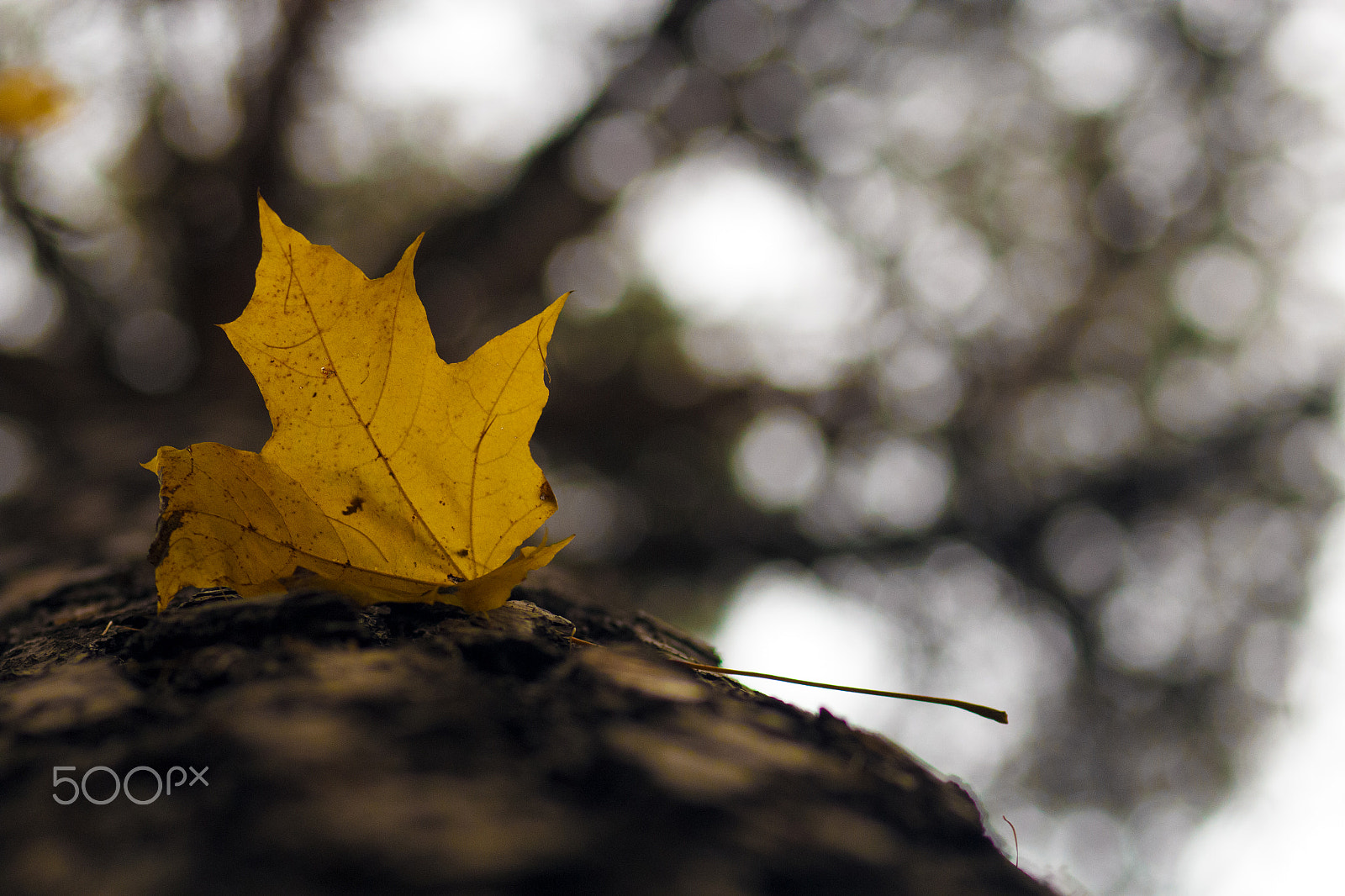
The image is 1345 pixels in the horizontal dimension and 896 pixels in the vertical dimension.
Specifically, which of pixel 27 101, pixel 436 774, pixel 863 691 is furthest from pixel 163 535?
pixel 27 101

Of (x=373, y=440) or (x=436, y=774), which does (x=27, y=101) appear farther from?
(x=436, y=774)

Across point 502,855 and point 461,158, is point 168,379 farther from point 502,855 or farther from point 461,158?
point 502,855

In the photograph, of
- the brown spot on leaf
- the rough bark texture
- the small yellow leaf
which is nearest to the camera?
the rough bark texture

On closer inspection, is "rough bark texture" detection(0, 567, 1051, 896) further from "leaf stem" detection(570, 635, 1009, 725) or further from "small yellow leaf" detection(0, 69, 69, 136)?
"small yellow leaf" detection(0, 69, 69, 136)

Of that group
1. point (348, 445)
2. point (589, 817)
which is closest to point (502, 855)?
point (589, 817)

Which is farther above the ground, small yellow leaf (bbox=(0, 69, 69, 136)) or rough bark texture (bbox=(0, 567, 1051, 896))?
small yellow leaf (bbox=(0, 69, 69, 136))
